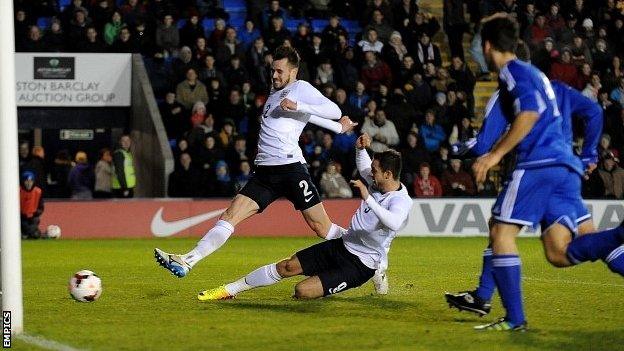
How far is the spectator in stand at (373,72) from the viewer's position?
24312 mm

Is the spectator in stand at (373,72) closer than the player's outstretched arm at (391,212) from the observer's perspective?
No

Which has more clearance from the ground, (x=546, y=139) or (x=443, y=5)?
(x=546, y=139)

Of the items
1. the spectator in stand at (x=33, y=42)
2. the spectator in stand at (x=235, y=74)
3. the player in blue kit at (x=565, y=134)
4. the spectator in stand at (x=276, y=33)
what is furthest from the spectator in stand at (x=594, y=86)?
the player in blue kit at (x=565, y=134)

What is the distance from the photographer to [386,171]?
991cm

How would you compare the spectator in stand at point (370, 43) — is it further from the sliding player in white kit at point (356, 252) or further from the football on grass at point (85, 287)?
the football on grass at point (85, 287)

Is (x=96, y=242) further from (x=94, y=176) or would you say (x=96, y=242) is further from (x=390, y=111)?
(x=390, y=111)

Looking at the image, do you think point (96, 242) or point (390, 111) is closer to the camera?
point (96, 242)

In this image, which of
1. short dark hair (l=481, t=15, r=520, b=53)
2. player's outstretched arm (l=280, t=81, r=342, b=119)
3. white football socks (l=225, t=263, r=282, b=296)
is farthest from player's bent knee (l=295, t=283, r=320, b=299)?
short dark hair (l=481, t=15, r=520, b=53)

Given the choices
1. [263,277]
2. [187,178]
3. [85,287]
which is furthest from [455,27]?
[85,287]

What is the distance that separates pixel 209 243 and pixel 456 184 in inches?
506

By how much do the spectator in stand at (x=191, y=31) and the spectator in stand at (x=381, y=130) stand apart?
4.07 m

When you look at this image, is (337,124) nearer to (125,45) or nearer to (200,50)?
(200,50)

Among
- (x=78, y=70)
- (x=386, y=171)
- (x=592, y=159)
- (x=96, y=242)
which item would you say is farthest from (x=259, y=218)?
(x=592, y=159)

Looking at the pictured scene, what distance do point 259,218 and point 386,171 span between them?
12348 millimetres
